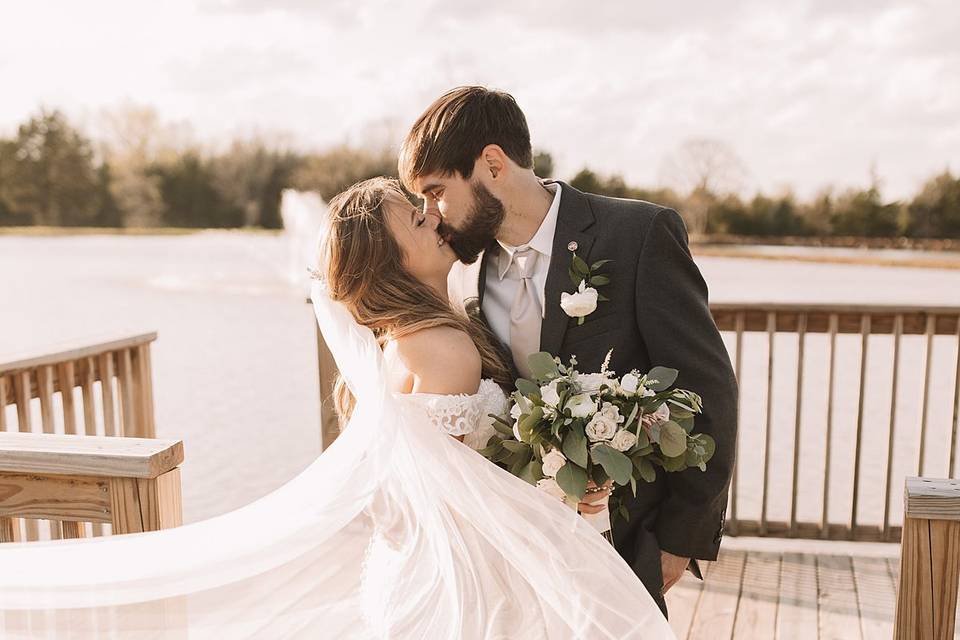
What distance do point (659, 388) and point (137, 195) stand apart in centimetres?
3164

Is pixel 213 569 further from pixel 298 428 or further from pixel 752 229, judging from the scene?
pixel 752 229

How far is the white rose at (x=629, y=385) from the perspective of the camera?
1.69 m

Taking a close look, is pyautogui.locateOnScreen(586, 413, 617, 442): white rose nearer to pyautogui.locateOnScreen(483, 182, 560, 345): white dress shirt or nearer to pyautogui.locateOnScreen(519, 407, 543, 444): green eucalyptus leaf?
pyautogui.locateOnScreen(519, 407, 543, 444): green eucalyptus leaf

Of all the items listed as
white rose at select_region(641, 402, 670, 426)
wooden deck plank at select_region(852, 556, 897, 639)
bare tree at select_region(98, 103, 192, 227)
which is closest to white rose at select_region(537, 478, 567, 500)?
white rose at select_region(641, 402, 670, 426)

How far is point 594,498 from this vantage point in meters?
1.79

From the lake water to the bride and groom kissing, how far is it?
166 cm

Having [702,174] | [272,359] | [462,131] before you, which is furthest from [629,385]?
[702,174]

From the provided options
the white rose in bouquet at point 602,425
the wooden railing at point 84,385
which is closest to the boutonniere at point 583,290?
the white rose in bouquet at point 602,425

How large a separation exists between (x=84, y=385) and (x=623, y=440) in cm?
230

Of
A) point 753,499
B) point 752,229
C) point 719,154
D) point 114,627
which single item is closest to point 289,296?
point 752,229

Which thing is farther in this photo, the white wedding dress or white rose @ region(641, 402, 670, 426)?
white rose @ region(641, 402, 670, 426)

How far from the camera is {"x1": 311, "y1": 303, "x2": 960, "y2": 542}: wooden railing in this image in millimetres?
3566

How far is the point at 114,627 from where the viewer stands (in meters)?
1.59

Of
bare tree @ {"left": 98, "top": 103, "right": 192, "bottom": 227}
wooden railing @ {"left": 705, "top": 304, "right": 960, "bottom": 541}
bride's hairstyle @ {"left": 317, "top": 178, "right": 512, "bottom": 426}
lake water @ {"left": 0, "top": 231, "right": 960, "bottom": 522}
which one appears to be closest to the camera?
bride's hairstyle @ {"left": 317, "top": 178, "right": 512, "bottom": 426}
